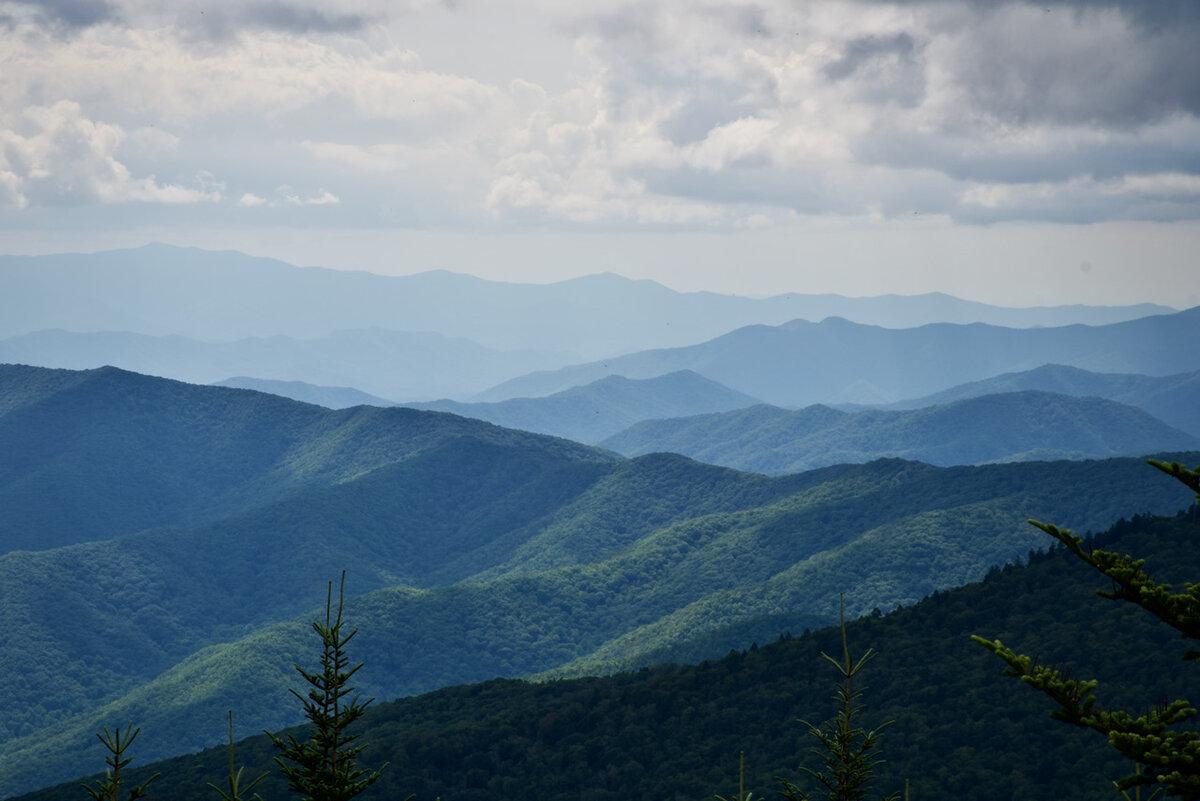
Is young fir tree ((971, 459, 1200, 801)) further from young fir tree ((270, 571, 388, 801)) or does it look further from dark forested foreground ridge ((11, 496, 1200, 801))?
dark forested foreground ridge ((11, 496, 1200, 801))

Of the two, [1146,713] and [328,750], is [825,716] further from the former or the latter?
[1146,713]

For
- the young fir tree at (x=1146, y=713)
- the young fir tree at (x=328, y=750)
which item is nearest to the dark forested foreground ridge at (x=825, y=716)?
the young fir tree at (x=328, y=750)

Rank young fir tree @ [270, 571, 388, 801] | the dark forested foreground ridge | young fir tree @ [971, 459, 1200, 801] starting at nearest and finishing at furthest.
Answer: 1. young fir tree @ [971, 459, 1200, 801]
2. young fir tree @ [270, 571, 388, 801]
3. the dark forested foreground ridge

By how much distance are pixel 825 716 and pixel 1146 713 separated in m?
92.3

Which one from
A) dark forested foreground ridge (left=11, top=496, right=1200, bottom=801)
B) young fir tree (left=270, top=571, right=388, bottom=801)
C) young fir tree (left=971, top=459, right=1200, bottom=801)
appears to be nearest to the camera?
young fir tree (left=971, top=459, right=1200, bottom=801)

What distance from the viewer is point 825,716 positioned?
340ft

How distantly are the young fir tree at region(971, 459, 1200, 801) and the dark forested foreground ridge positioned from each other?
7155 cm

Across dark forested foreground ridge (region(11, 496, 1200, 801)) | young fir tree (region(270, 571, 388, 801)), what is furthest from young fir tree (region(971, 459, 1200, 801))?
dark forested foreground ridge (region(11, 496, 1200, 801))

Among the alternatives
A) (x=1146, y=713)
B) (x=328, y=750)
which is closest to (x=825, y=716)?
(x=328, y=750)

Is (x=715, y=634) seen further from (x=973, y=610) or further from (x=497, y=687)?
(x=973, y=610)

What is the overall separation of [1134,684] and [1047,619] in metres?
15.7

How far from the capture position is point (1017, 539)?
18800 cm

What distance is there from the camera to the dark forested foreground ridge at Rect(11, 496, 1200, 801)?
88.9 m

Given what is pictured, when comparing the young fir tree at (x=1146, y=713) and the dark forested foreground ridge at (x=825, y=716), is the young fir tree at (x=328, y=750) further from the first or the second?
the dark forested foreground ridge at (x=825, y=716)
